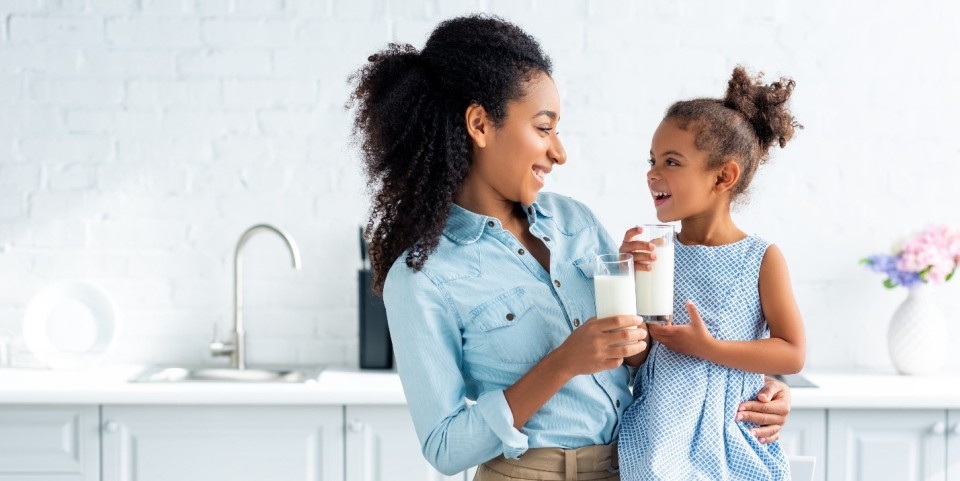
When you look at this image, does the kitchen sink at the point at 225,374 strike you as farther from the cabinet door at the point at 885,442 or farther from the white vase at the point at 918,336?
the white vase at the point at 918,336

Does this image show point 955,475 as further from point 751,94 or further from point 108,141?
point 108,141

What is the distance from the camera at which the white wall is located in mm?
3182

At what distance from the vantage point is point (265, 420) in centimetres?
274

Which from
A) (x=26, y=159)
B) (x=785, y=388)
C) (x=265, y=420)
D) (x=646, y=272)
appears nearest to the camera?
(x=646, y=272)

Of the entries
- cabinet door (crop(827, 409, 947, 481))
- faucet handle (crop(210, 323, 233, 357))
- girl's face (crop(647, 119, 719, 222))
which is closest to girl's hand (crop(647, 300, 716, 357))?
girl's face (crop(647, 119, 719, 222))

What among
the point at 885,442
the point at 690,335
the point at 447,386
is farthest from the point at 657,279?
the point at 885,442

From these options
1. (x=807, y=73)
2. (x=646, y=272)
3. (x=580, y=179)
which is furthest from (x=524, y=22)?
(x=646, y=272)

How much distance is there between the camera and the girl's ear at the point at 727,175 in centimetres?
175

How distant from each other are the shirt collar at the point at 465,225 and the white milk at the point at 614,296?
217mm

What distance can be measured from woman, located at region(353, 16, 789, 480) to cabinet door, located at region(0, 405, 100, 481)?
1.54 meters

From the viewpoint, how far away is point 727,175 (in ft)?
5.75

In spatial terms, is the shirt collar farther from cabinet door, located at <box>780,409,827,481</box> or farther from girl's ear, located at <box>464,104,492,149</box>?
cabinet door, located at <box>780,409,827,481</box>

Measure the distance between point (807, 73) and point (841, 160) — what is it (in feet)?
0.94

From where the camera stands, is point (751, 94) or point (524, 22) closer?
point (751, 94)
